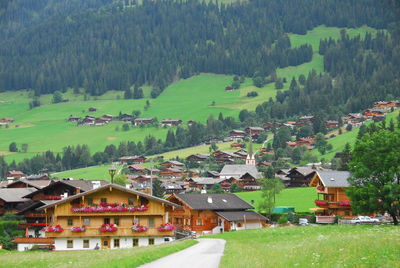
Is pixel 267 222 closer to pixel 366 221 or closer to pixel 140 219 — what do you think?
pixel 366 221

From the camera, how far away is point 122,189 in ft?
217

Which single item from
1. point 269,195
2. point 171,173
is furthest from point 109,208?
point 171,173

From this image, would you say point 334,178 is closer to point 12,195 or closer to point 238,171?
point 12,195

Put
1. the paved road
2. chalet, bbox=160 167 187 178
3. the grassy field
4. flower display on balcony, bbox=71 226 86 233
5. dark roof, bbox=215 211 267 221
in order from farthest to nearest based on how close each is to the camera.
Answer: chalet, bbox=160 167 187 178 → dark roof, bbox=215 211 267 221 → flower display on balcony, bbox=71 226 86 233 → the paved road → the grassy field

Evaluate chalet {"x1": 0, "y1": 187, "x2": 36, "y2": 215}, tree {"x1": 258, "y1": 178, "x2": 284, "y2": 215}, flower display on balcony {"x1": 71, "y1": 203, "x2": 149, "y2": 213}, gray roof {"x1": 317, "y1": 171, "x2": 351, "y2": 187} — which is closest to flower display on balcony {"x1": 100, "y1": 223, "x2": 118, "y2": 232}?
flower display on balcony {"x1": 71, "y1": 203, "x2": 149, "y2": 213}

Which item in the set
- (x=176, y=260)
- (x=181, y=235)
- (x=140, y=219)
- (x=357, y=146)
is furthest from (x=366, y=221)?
(x=176, y=260)

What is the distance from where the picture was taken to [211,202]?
97875 mm

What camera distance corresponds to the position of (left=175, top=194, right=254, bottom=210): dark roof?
96.2 meters

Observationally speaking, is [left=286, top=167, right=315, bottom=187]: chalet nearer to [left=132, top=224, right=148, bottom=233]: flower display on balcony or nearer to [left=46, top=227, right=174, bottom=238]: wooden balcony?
[left=46, top=227, right=174, bottom=238]: wooden balcony

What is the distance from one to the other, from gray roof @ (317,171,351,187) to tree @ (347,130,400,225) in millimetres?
28186

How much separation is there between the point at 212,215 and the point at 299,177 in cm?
6793

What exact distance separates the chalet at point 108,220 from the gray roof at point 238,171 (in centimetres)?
11254

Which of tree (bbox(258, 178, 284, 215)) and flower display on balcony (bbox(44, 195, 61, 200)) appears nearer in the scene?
flower display on balcony (bbox(44, 195, 61, 200))

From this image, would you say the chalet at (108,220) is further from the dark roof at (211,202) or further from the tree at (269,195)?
the tree at (269,195)
